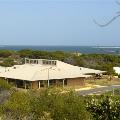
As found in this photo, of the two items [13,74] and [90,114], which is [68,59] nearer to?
[13,74]

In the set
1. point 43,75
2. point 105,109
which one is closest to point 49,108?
point 105,109

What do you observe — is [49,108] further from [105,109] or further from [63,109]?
[105,109]

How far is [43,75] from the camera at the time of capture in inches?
2746

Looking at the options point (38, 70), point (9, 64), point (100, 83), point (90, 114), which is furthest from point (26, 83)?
point (90, 114)

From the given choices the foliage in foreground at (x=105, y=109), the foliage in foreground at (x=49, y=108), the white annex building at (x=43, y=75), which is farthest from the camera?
the white annex building at (x=43, y=75)

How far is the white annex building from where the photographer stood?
222 feet

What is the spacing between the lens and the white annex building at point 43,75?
67.8 m

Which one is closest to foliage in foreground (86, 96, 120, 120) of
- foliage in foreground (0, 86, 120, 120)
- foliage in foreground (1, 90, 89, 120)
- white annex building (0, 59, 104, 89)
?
foliage in foreground (0, 86, 120, 120)

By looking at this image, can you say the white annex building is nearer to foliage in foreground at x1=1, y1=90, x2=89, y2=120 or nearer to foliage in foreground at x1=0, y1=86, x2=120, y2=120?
foliage in foreground at x1=1, y1=90, x2=89, y2=120

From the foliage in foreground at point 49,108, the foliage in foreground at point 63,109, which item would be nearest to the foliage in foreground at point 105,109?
the foliage in foreground at point 63,109

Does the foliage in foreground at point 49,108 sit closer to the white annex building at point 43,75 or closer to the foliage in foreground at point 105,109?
the foliage in foreground at point 105,109

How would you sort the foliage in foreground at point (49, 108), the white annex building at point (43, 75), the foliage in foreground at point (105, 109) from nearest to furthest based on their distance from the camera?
the foliage in foreground at point (49, 108)
the foliage in foreground at point (105, 109)
the white annex building at point (43, 75)

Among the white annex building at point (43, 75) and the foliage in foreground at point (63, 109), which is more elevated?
the foliage in foreground at point (63, 109)

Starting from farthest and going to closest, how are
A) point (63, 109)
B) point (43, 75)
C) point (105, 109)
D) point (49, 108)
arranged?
1. point (43, 75)
2. point (49, 108)
3. point (105, 109)
4. point (63, 109)
